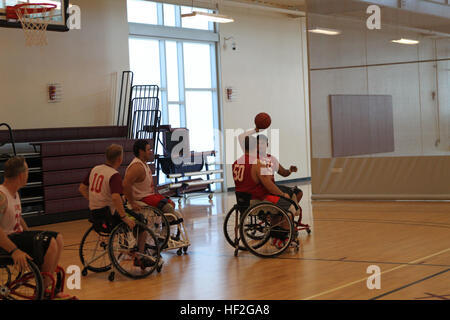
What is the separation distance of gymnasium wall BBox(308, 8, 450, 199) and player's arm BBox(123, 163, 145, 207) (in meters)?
5.00

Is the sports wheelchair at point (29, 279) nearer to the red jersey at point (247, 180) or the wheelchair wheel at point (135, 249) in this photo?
the wheelchair wheel at point (135, 249)

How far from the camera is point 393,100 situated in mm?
9367

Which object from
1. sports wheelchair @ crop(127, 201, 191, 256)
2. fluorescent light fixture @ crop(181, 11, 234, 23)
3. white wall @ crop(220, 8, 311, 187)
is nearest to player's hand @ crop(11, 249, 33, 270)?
sports wheelchair @ crop(127, 201, 191, 256)

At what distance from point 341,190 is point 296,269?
4.92 metres

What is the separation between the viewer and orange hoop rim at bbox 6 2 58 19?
806 cm

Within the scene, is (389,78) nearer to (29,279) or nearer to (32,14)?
(32,14)

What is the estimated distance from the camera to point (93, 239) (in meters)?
6.92

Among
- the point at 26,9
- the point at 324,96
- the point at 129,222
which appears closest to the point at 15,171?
the point at 129,222

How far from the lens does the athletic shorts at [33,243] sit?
3.72 m

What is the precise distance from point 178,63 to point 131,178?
7516mm

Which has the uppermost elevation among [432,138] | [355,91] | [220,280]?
[355,91]
